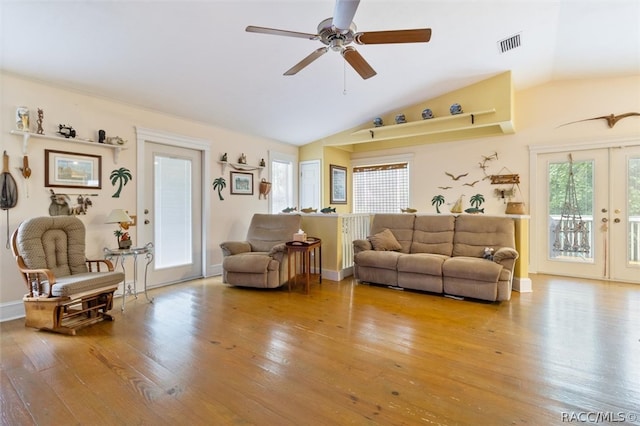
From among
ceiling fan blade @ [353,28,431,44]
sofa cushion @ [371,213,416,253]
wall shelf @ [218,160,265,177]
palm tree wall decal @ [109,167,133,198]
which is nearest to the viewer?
ceiling fan blade @ [353,28,431,44]

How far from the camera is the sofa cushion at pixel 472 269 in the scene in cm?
359

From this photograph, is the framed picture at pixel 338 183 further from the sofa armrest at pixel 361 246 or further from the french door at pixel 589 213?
the french door at pixel 589 213

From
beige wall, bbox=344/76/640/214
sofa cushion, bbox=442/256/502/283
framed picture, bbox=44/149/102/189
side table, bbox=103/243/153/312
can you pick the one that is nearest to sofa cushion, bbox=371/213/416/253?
sofa cushion, bbox=442/256/502/283

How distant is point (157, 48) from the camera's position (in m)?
3.02

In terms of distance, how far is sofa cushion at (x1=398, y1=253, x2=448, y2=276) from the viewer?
393 cm

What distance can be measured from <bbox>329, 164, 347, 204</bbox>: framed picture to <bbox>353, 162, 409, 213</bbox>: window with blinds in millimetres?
288

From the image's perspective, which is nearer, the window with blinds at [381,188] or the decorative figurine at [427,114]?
the decorative figurine at [427,114]

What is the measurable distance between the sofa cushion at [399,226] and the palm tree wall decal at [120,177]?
3.53m

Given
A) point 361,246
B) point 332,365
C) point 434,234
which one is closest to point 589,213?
point 434,234

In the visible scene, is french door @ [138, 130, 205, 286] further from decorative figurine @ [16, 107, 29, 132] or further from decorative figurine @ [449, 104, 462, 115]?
decorative figurine @ [449, 104, 462, 115]

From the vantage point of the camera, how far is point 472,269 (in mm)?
3684

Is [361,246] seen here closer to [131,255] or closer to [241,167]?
[241,167]

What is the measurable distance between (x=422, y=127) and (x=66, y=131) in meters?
4.93

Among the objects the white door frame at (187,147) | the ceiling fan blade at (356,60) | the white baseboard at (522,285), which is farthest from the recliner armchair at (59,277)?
the white baseboard at (522,285)
